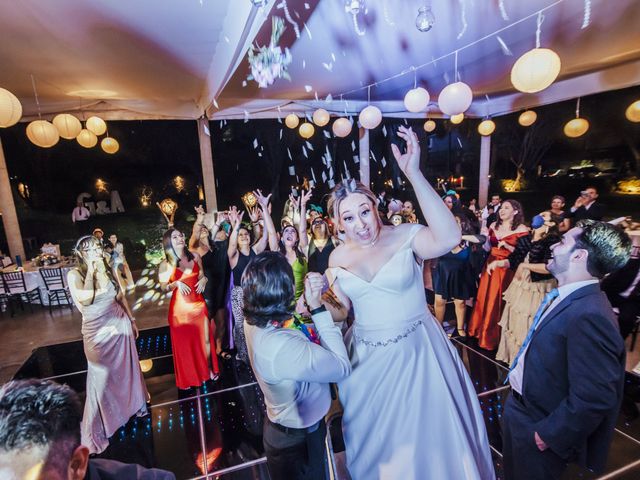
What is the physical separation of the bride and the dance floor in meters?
0.09

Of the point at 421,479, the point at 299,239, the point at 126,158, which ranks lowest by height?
the point at 421,479

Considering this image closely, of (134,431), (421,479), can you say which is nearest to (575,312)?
(421,479)

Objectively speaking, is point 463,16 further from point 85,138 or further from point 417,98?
point 85,138

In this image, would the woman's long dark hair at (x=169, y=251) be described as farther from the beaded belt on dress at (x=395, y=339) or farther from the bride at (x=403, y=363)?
the beaded belt on dress at (x=395, y=339)

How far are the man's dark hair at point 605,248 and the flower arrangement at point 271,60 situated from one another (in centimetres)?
294

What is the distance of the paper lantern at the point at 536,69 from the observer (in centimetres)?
313

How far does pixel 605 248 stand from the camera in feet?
4.46

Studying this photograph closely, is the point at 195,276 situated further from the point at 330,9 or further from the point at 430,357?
the point at 330,9

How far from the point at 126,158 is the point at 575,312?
9.32 m

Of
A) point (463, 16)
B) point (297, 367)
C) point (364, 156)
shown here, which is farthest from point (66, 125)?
point (364, 156)

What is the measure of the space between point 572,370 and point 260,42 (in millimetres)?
3755

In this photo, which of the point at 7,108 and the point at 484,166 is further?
the point at 484,166

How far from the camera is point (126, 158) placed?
823 centimetres

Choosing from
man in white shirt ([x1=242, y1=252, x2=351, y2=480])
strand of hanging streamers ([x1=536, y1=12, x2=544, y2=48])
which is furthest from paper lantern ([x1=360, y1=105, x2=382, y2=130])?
man in white shirt ([x1=242, y1=252, x2=351, y2=480])
